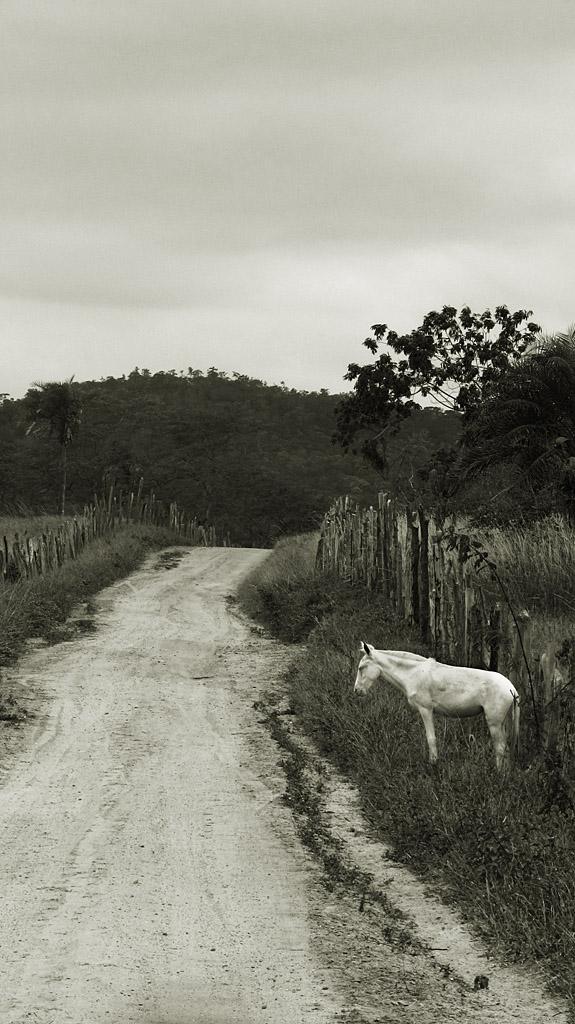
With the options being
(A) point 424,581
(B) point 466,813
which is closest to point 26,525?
(A) point 424,581

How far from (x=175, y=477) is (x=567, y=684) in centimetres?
4983

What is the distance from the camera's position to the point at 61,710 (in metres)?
10.8

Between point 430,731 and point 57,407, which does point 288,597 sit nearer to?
point 430,731

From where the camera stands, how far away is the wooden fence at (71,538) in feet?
60.2

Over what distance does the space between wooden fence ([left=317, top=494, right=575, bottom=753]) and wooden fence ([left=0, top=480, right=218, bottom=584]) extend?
4.95 m

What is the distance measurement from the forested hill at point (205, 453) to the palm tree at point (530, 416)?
2555cm

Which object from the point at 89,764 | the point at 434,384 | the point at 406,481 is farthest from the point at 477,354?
the point at 89,764

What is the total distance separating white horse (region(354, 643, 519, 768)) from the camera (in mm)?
7609

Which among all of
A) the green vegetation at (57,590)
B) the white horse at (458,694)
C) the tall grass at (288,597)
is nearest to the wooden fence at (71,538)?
the green vegetation at (57,590)

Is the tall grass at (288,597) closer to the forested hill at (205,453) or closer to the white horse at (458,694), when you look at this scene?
the white horse at (458,694)

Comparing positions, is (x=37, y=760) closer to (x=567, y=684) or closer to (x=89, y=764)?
(x=89, y=764)

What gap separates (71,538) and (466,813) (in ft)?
56.7

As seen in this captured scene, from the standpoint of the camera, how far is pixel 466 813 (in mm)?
6605

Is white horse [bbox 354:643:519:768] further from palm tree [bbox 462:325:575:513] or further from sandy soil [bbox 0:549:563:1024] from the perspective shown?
palm tree [bbox 462:325:575:513]
